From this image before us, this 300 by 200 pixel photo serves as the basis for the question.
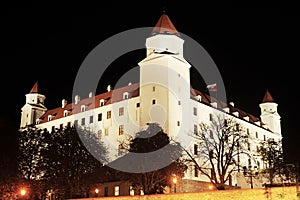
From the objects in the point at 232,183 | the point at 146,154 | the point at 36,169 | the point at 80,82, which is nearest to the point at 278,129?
the point at 232,183

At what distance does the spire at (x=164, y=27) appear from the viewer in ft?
195

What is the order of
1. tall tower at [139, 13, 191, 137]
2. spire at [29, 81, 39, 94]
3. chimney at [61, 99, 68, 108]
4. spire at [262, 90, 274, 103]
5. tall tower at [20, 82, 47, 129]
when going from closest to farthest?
tall tower at [139, 13, 191, 137], chimney at [61, 99, 68, 108], tall tower at [20, 82, 47, 129], spire at [29, 81, 39, 94], spire at [262, 90, 274, 103]

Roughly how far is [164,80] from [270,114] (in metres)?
32.6

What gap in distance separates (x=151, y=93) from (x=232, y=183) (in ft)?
56.2

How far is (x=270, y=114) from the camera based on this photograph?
82.8m

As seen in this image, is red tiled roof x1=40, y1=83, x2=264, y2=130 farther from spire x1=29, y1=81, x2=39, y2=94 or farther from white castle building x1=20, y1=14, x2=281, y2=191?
spire x1=29, y1=81, x2=39, y2=94

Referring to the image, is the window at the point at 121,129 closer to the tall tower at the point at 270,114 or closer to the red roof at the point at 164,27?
the red roof at the point at 164,27

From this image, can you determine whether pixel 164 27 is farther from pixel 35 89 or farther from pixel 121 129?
pixel 35 89

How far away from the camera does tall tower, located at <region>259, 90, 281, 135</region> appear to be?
3221 inches

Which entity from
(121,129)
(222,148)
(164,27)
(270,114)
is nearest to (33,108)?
(121,129)

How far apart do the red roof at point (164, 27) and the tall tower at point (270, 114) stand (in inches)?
1244

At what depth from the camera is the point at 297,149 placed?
50000 mm

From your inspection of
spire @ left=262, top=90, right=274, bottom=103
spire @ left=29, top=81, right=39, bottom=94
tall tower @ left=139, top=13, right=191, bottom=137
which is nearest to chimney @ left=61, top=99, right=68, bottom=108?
spire @ left=29, top=81, right=39, bottom=94

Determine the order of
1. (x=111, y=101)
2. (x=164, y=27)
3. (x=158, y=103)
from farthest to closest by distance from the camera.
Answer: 1. (x=111, y=101)
2. (x=164, y=27)
3. (x=158, y=103)
